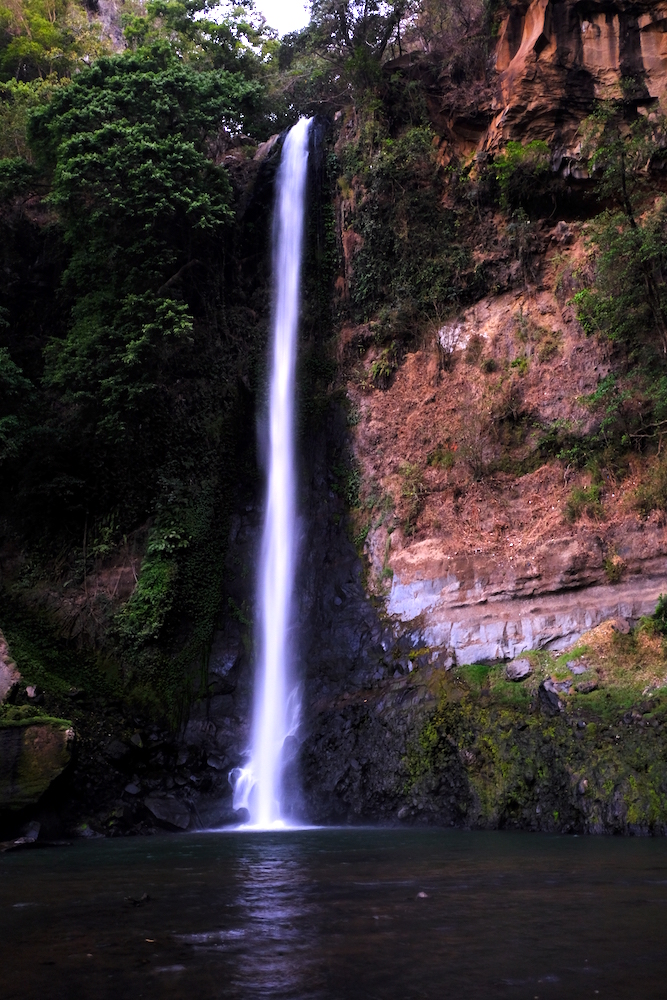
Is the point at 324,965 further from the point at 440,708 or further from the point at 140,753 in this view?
the point at 140,753

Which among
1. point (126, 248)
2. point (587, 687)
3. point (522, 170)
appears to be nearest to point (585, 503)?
point (587, 687)

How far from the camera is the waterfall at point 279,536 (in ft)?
48.8

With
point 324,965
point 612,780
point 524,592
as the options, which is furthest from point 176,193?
point 324,965

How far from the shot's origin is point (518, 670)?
504 inches

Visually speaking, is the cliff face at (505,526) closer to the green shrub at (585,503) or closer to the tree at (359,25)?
the green shrub at (585,503)

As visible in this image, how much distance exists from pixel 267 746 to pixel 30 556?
7.09 metres

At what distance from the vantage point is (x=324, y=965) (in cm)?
418

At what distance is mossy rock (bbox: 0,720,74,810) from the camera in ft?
38.7

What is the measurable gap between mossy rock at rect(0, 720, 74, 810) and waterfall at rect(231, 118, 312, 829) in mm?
3643

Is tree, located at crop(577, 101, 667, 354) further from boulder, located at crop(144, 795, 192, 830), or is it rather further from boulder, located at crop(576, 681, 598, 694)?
boulder, located at crop(144, 795, 192, 830)

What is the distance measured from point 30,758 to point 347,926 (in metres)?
8.55

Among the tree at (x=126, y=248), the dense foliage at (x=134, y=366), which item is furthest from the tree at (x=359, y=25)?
the tree at (x=126, y=248)

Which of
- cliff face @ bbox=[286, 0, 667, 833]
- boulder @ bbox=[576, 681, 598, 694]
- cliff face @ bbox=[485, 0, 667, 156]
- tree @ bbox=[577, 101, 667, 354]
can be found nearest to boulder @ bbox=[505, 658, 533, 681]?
cliff face @ bbox=[286, 0, 667, 833]

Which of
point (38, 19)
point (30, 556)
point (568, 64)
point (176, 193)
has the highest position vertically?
point (38, 19)
